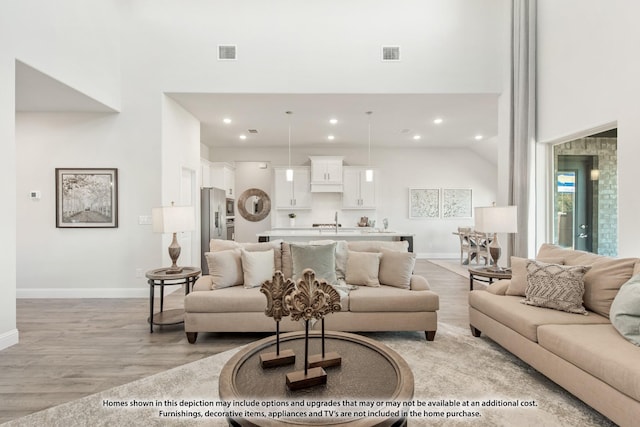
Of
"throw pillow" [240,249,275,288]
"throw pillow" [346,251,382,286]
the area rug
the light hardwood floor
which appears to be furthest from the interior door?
"throw pillow" [240,249,275,288]

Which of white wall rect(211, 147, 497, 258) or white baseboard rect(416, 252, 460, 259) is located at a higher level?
white wall rect(211, 147, 497, 258)

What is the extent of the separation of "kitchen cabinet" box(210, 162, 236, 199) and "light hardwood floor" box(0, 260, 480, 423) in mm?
3466

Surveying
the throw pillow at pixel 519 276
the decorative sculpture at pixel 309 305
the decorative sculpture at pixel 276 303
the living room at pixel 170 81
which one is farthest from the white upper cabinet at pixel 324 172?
the decorative sculpture at pixel 309 305

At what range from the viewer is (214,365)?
100 inches

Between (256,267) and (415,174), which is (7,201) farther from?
(415,174)

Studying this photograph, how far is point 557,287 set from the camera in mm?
2498

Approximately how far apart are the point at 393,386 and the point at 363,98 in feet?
13.3

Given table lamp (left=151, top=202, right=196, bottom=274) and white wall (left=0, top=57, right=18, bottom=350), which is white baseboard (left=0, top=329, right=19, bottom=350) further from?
table lamp (left=151, top=202, right=196, bottom=274)

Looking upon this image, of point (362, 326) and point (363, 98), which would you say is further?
A: point (363, 98)

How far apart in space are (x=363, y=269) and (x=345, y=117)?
10.7 ft

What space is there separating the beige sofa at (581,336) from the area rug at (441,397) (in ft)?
0.49

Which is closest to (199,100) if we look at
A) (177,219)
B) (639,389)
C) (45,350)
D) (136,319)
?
(177,219)

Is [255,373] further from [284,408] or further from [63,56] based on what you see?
[63,56]

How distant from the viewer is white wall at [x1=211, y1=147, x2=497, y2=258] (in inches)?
323
